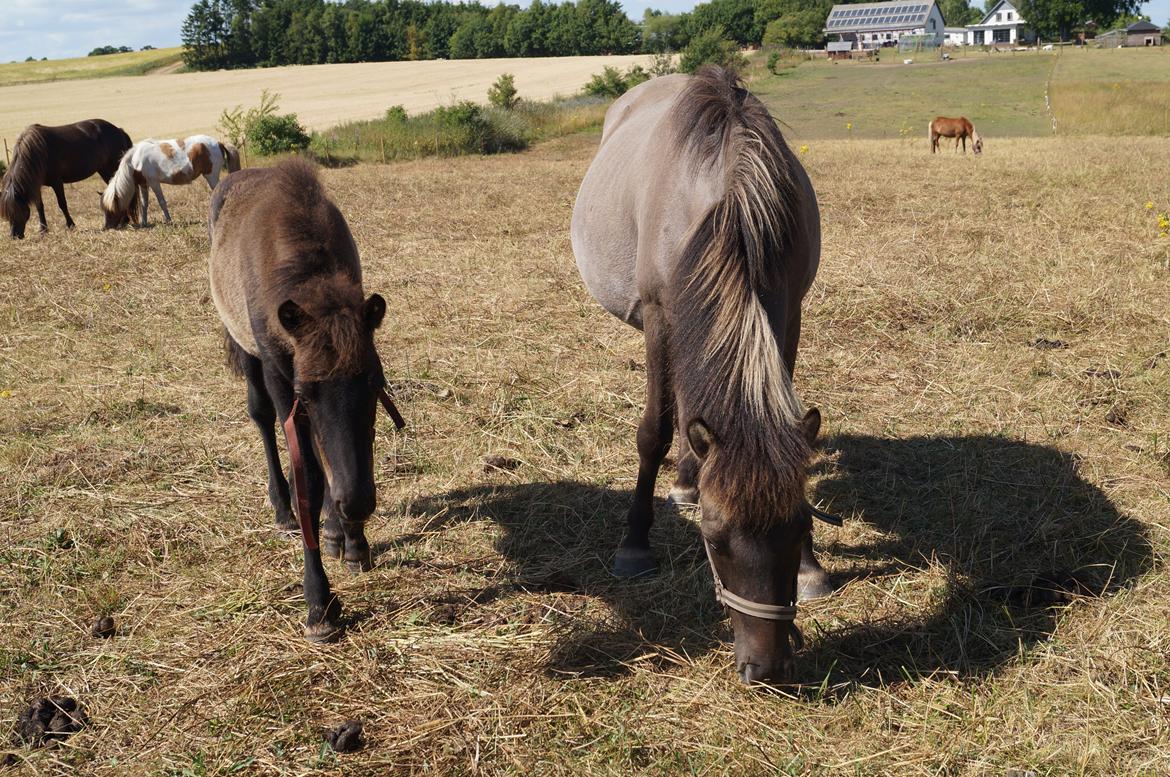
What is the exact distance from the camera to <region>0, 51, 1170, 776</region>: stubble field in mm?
2857

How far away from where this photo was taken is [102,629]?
3.55 meters

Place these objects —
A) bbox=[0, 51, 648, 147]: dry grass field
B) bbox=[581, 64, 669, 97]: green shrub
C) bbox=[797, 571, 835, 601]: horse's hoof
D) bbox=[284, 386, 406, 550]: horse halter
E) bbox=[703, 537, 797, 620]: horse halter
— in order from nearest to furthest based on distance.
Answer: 1. bbox=[703, 537, 797, 620]: horse halter
2. bbox=[284, 386, 406, 550]: horse halter
3. bbox=[797, 571, 835, 601]: horse's hoof
4. bbox=[581, 64, 669, 97]: green shrub
5. bbox=[0, 51, 648, 147]: dry grass field

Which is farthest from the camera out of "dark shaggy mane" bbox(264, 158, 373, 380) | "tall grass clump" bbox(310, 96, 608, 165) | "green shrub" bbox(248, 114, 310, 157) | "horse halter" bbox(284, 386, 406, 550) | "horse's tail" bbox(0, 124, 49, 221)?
"tall grass clump" bbox(310, 96, 608, 165)

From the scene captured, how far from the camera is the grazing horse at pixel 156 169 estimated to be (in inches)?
518

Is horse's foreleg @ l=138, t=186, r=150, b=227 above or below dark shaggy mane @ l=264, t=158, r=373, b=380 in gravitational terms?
above

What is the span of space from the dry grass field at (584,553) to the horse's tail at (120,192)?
5279mm

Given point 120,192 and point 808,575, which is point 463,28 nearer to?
point 120,192

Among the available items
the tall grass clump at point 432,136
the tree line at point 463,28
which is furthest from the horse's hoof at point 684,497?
the tree line at point 463,28

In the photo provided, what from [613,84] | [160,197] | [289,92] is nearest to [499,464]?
[160,197]

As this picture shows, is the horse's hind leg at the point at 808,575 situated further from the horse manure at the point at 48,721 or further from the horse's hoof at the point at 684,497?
the horse manure at the point at 48,721

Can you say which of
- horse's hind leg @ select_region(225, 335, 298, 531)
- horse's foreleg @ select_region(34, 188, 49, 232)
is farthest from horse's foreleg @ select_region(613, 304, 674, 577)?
horse's foreleg @ select_region(34, 188, 49, 232)

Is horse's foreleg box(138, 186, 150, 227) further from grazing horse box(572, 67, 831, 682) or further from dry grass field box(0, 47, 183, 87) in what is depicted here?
dry grass field box(0, 47, 183, 87)

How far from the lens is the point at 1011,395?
556 centimetres

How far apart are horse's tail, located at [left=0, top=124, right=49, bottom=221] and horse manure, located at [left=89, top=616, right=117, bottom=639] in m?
12.0
